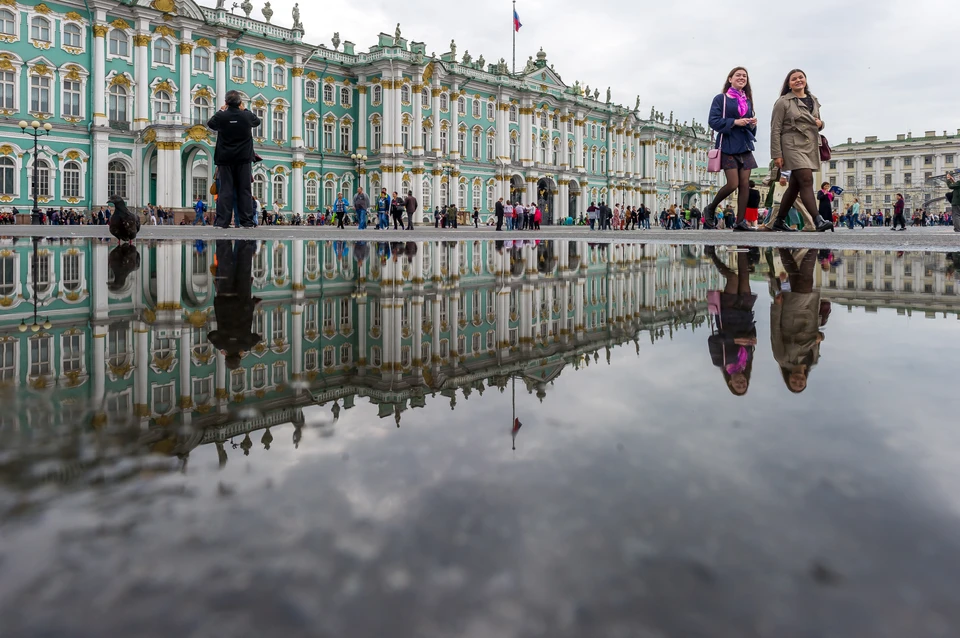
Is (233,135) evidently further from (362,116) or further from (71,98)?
(362,116)

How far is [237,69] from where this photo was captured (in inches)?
1556

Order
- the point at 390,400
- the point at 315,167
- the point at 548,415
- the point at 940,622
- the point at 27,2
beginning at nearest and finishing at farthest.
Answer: the point at 940,622 → the point at 548,415 → the point at 390,400 → the point at 27,2 → the point at 315,167

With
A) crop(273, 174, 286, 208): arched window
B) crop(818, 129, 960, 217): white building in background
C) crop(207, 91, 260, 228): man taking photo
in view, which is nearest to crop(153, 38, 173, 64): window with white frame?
crop(273, 174, 286, 208): arched window

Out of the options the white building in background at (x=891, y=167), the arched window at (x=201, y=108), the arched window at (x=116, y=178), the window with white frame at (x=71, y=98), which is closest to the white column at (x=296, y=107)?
the arched window at (x=201, y=108)

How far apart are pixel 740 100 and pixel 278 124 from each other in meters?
36.1

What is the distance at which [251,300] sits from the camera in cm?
382

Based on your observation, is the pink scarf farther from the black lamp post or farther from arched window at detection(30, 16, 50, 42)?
arched window at detection(30, 16, 50, 42)

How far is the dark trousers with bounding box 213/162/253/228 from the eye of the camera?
11.3 m

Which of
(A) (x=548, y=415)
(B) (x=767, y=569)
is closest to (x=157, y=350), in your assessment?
(A) (x=548, y=415)

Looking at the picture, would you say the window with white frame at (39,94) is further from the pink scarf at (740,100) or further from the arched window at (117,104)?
the pink scarf at (740,100)

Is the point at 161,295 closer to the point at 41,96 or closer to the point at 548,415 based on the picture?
the point at 548,415

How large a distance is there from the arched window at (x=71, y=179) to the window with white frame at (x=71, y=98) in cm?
233

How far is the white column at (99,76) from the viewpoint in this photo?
110ft

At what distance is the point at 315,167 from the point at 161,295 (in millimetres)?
41710
